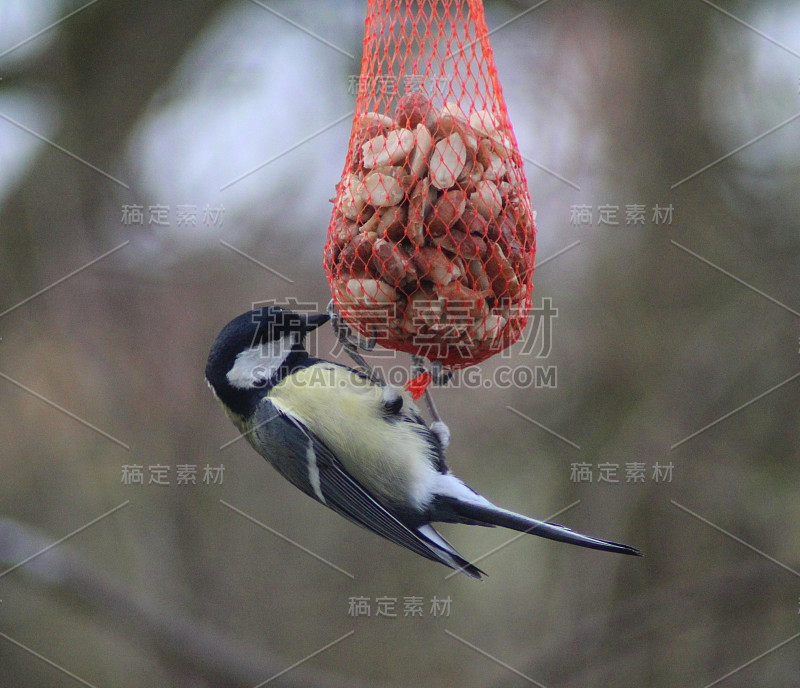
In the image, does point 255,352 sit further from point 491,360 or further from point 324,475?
point 491,360

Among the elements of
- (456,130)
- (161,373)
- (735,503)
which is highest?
(456,130)

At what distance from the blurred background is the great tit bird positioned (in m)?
0.84

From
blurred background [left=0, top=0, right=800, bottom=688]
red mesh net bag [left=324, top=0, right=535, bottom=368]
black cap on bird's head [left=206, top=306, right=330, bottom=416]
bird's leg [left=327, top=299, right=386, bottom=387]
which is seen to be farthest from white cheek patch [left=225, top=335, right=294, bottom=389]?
blurred background [left=0, top=0, right=800, bottom=688]

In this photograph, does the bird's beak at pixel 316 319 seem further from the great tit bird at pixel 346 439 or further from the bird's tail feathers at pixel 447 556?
the bird's tail feathers at pixel 447 556

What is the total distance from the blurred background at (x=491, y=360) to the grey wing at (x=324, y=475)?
0.88 metres

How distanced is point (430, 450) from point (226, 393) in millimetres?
468

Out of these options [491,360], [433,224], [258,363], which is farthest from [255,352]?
[491,360]

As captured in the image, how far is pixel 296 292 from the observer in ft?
8.28

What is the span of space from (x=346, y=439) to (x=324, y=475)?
3.6 inches

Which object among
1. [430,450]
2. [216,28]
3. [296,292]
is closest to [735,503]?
[430,450]

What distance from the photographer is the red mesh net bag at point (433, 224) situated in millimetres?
1358

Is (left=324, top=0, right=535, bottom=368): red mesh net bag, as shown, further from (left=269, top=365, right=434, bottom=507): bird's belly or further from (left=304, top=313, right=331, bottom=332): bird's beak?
(left=269, top=365, right=434, bottom=507): bird's belly

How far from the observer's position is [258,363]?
5.32 feet

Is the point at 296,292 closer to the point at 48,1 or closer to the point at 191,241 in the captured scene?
the point at 191,241
